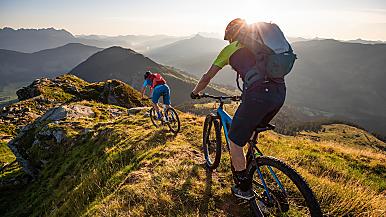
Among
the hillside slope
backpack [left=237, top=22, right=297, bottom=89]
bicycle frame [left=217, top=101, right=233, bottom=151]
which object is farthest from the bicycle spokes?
backpack [left=237, top=22, right=297, bottom=89]

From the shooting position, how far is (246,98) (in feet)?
16.1

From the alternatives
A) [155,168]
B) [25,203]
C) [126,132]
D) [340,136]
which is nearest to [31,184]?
[25,203]

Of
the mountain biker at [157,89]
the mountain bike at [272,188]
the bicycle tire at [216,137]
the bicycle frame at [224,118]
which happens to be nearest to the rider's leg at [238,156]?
the mountain bike at [272,188]

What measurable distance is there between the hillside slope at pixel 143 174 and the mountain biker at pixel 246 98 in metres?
1.30

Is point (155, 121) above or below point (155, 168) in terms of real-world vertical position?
below

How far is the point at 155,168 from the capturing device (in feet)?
27.2

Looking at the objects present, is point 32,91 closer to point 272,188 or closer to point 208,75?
point 208,75

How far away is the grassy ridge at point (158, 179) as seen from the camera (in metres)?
6.13

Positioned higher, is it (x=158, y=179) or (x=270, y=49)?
(x=270, y=49)

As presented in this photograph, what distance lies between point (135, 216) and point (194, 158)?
376cm

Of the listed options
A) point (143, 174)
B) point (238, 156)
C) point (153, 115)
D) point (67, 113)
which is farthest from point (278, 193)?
point (67, 113)

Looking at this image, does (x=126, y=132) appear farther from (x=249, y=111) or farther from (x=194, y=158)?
(x=249, y=111)

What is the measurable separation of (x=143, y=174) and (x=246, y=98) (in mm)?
4512

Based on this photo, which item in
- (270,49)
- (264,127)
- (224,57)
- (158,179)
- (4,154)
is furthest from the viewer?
(4,154)
